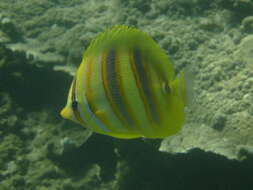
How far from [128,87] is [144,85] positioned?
7 centimetres

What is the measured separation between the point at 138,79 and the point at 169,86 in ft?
0.50

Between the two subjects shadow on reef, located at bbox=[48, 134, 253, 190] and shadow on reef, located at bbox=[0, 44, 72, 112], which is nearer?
shadow on reef, located at bbox=[48, 134, 253, 190]

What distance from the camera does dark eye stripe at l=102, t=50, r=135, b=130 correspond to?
4.31ft

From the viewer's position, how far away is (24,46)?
554cm

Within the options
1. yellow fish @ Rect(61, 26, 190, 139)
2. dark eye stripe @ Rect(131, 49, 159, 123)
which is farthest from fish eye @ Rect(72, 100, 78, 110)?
dark eye stripe @ Rect(131, 49, 159, 123)

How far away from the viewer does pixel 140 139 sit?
4.11 meters

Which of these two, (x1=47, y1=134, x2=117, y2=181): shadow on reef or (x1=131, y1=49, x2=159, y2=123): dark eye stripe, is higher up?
(x1=131, y1=49, x2=159, y2=123): dark eye stripe

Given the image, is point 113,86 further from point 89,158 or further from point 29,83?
point 29,83

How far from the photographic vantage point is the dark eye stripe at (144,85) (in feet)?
4.29

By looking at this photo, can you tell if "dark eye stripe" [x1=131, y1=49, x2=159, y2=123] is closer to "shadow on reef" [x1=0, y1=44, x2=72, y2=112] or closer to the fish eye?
the fish eye

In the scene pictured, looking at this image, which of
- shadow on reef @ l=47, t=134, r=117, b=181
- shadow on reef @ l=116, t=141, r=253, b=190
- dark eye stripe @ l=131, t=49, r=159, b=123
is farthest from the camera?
shadow on reef @ l=47, t=134, r=117, b=181

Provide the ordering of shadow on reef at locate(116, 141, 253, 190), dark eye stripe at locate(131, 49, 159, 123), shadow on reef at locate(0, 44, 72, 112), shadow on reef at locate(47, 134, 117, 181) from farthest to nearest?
shadow on reef at locate(0, 44, 72, 112) < shadow on reef at locate(47, 134, 117, 181) < shadow on reef at locate(116, 141, 253, 190) < dark eye stripe at locate(131, 49, 159, 123)

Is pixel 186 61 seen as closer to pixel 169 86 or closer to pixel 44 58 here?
pixel 44 58

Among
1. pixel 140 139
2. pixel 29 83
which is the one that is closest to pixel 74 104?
pixel 140 139
